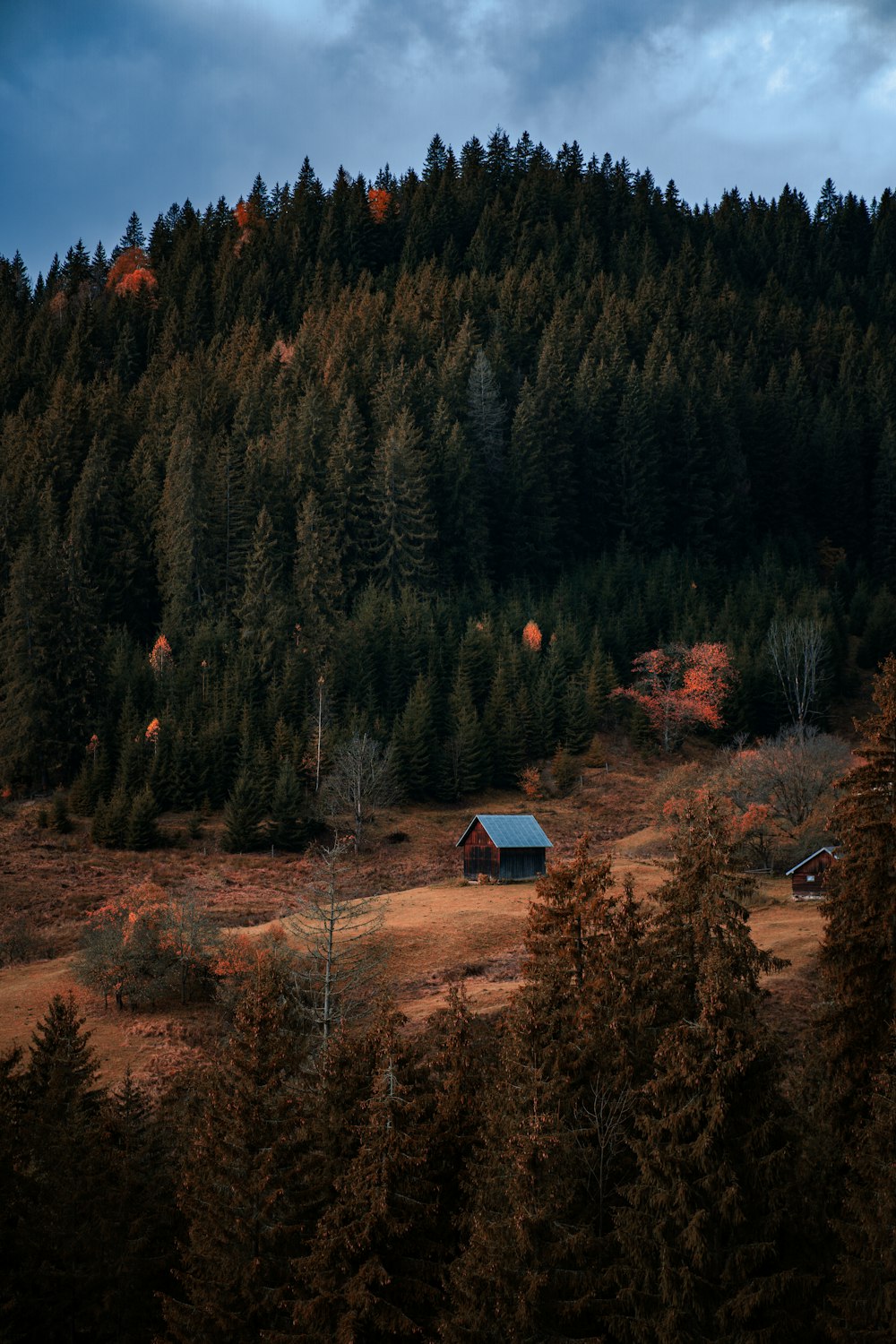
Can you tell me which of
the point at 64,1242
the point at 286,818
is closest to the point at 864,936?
the point at 64,1242

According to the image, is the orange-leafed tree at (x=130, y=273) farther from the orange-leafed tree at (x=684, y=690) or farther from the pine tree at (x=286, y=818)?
the pine tree at (x=286, y=818)

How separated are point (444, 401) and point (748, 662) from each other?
43.3m

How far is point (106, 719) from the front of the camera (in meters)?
81.0

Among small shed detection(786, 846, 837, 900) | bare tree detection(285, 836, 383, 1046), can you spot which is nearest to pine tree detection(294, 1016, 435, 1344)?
bare tree detection(285, 836, 383, 1046)

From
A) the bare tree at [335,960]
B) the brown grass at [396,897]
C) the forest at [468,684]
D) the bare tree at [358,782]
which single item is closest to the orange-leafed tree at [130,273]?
the forest at [468,684]

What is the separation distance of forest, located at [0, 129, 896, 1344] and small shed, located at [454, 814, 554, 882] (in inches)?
340

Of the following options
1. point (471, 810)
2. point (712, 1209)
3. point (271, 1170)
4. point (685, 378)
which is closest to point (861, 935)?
point (712, 1209)

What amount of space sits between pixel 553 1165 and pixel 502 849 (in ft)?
135

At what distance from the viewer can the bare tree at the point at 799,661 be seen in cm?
8412

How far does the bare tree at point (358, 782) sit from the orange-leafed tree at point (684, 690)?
72.1 ft

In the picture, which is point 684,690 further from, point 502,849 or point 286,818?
point 286,818

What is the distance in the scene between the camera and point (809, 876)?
5162 centimetres

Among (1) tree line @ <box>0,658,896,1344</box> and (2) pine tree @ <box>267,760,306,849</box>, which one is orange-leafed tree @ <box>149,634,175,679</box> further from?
(1) tree line @ <box>0,658,896,1344</box>

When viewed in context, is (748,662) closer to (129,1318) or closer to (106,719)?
(106,719)
